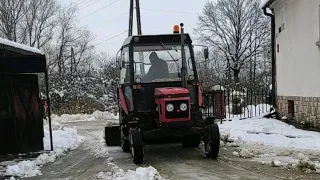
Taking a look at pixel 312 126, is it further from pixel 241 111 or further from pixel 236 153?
pixel 241 111

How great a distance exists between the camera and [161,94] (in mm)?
8773

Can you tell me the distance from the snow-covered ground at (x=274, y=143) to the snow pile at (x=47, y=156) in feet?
14.1

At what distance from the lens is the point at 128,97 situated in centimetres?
962

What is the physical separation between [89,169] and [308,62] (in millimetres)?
7589

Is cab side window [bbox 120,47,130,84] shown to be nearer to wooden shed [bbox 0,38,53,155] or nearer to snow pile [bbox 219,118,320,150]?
wooden shed [bbox 0,38,53,155]

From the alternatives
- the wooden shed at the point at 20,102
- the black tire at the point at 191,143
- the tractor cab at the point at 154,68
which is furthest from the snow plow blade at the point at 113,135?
Answer: the tractor cab at the point at 154,68

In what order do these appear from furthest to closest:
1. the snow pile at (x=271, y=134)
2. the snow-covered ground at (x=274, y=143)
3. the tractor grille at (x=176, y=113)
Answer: the snow pile at (x=271, y=134) → the tractor grille at (x=176, y=113) → the snow-covered ground at (x=274, y=143)

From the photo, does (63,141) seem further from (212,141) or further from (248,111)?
(248,111)

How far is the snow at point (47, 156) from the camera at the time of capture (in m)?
8.44

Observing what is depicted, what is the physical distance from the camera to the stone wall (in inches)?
485

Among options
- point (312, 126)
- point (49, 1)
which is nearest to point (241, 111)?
point (312, 126)

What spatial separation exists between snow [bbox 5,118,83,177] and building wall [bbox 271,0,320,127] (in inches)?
279

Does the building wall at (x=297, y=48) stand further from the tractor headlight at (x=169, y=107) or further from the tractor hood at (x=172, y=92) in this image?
the tractor headlight at (x=169, y=107)

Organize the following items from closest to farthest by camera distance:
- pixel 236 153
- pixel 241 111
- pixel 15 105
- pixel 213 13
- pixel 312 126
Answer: pixel 236 153 → pixel 15 105 → pixel 312 126 → pixel 241 111 → pixel 213 13
